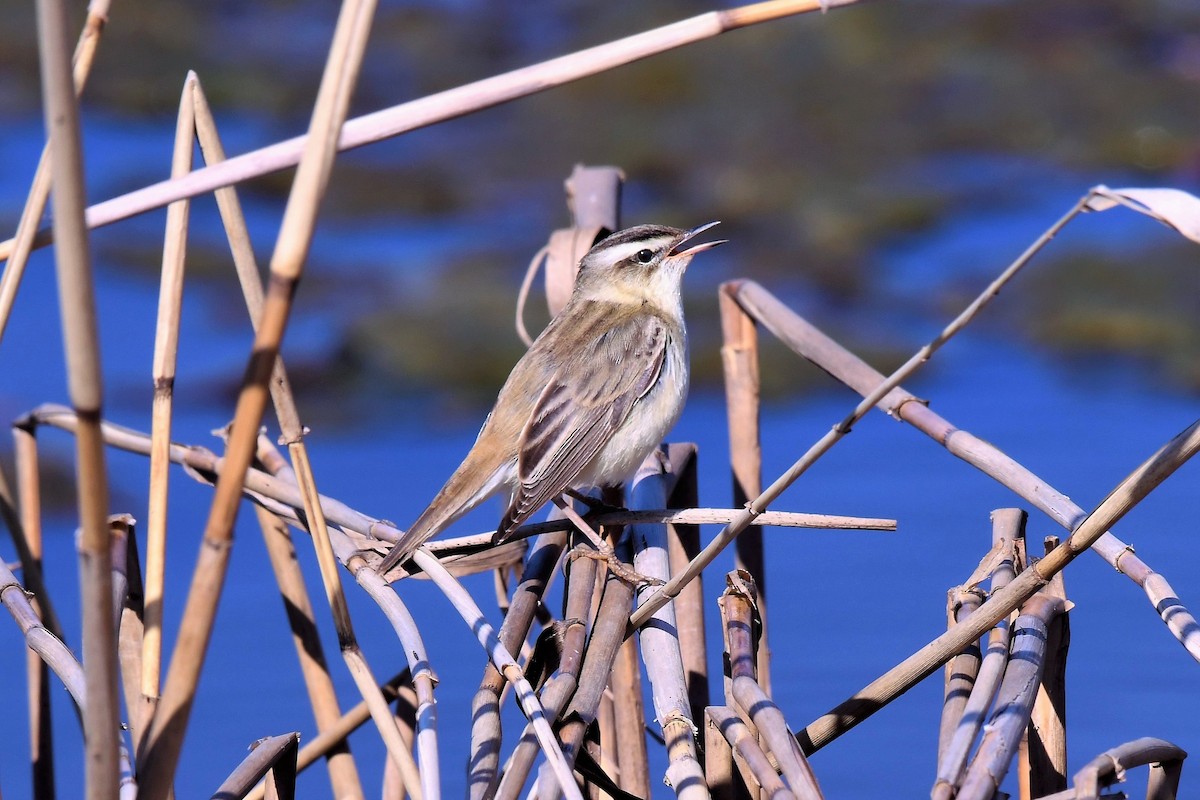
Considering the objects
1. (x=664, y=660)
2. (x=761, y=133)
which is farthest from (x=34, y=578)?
(x=761, y=133)

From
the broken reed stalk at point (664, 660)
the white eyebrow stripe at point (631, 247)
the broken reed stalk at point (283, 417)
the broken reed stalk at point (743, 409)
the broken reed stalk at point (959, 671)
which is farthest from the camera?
the white eyebrow stripe at point (631, 247)

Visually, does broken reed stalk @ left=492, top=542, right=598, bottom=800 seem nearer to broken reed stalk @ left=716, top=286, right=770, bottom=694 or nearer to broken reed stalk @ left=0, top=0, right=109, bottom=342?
broken reed stalk @ left=716, top=286, right=770, bottom=694

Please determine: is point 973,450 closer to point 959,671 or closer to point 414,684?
point 959,671

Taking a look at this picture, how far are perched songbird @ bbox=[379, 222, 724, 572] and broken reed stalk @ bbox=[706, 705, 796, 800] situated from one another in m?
1.00

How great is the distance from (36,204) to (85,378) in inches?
46.0

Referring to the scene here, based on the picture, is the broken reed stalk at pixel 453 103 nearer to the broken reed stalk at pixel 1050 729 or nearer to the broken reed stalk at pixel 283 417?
the broken reed stalk at pixel 283 417

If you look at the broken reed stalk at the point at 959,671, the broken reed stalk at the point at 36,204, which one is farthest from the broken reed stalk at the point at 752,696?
the broken reed stalk at the point at 36,204

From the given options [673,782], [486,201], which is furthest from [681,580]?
[486,201]

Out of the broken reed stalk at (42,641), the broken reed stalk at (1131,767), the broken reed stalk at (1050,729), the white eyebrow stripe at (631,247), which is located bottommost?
the broken reed stalk at (1131,767)

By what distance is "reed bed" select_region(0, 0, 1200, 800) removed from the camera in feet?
6.12

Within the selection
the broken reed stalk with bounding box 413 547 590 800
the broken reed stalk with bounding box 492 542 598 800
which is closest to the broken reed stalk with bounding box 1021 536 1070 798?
the broken reed stalk with bounding box 492 542 598 800

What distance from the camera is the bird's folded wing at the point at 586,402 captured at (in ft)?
12.3

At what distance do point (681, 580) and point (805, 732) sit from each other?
1.67 feet

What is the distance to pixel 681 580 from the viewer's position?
2.55 metres
